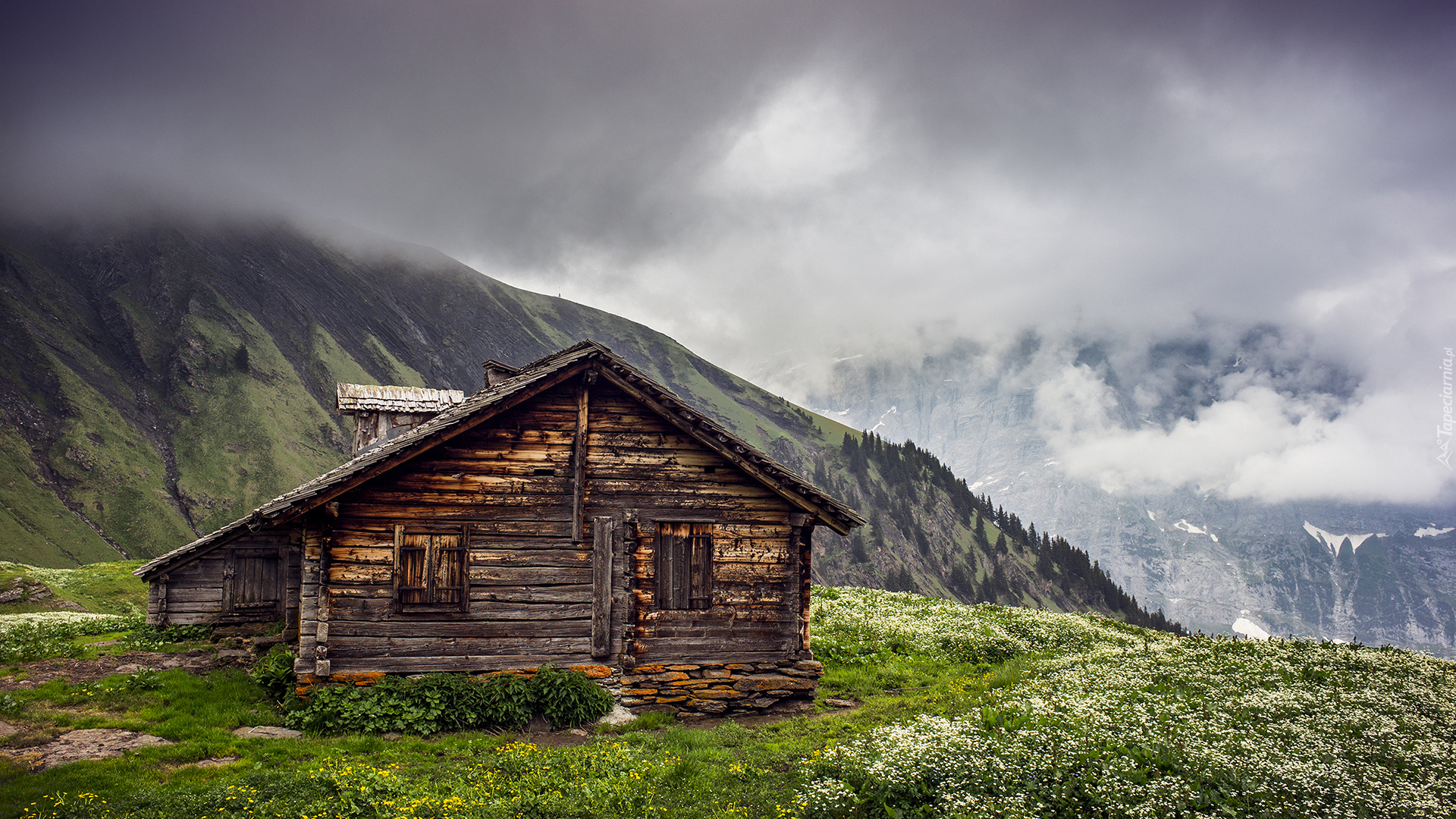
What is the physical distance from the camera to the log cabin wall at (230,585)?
25297 mm

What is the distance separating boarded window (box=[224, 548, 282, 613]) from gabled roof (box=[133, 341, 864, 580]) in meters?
10.4

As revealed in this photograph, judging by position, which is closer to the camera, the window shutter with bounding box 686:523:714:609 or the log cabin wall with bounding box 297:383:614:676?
the log cabin wall with bounding box 297:383:614:676

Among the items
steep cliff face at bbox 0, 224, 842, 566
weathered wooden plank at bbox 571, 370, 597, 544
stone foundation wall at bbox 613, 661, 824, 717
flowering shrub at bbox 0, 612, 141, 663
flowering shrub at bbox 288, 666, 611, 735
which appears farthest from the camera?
steep cliff face at bbox 0, 224, 842, 566

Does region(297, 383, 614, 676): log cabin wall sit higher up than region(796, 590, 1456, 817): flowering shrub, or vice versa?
region(297, 383, 614, 676): log cabin wall

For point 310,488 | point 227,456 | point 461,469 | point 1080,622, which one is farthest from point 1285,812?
point 227,456

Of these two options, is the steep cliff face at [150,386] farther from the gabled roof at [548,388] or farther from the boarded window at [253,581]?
the gabled roof at [548,388]

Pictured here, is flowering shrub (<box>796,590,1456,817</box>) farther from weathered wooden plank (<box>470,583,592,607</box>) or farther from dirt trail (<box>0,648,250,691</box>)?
dirt trail (<box>0,648,250,691</box>)

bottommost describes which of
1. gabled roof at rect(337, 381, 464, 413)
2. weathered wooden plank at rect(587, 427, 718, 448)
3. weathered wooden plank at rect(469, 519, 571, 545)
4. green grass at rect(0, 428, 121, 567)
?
green grass at rect(0, 428, 121, 567)

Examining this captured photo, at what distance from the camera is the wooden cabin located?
1523cm

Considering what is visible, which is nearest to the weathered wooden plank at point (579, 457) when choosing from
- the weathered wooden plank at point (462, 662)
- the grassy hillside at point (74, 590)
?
the weathered wooden plank at point (462, 662)

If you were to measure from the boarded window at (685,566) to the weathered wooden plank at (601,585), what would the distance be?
3.74ft

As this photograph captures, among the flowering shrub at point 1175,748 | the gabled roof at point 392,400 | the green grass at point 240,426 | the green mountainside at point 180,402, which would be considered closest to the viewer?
the flowering shrub at point 1175,748

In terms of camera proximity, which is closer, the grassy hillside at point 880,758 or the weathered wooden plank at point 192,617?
the grassy hillside at point 880,758

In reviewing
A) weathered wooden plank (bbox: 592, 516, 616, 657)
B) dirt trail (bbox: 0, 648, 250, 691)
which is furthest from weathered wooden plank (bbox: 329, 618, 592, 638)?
dirt trail (bbox: 0, 648, 250, 691)
